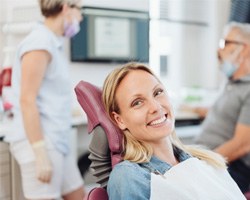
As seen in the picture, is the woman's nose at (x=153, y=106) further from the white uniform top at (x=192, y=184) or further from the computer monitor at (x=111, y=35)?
the computer monitor at (x=111, y=35)

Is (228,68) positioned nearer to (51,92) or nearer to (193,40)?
(51,92)

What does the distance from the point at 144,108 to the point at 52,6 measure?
0.48m

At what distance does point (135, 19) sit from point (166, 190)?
1.72 metres

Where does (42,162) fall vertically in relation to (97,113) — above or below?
below

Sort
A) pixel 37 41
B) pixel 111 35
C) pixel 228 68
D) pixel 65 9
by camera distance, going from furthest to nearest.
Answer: pixel 111 35 < pixel 228 68 < pixel 65 9 < pixel 37 41

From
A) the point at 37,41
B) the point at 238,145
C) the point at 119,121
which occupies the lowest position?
the point at 238,145

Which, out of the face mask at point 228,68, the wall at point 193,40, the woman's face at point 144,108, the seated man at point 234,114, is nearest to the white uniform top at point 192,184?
the woman's face at point 144,108

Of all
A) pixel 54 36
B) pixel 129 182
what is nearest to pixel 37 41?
pixel 54 36

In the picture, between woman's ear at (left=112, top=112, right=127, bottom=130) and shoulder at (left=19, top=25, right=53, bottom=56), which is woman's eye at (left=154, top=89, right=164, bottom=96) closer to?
woman's ear at (left=112, top=112, right=127, bottom=130)

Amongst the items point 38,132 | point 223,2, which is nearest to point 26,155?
point 38,132

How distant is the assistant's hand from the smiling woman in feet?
1.03

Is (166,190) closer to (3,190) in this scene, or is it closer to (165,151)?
(165,151)

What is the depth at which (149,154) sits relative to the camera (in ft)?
3.51

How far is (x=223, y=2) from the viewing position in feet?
9.98
